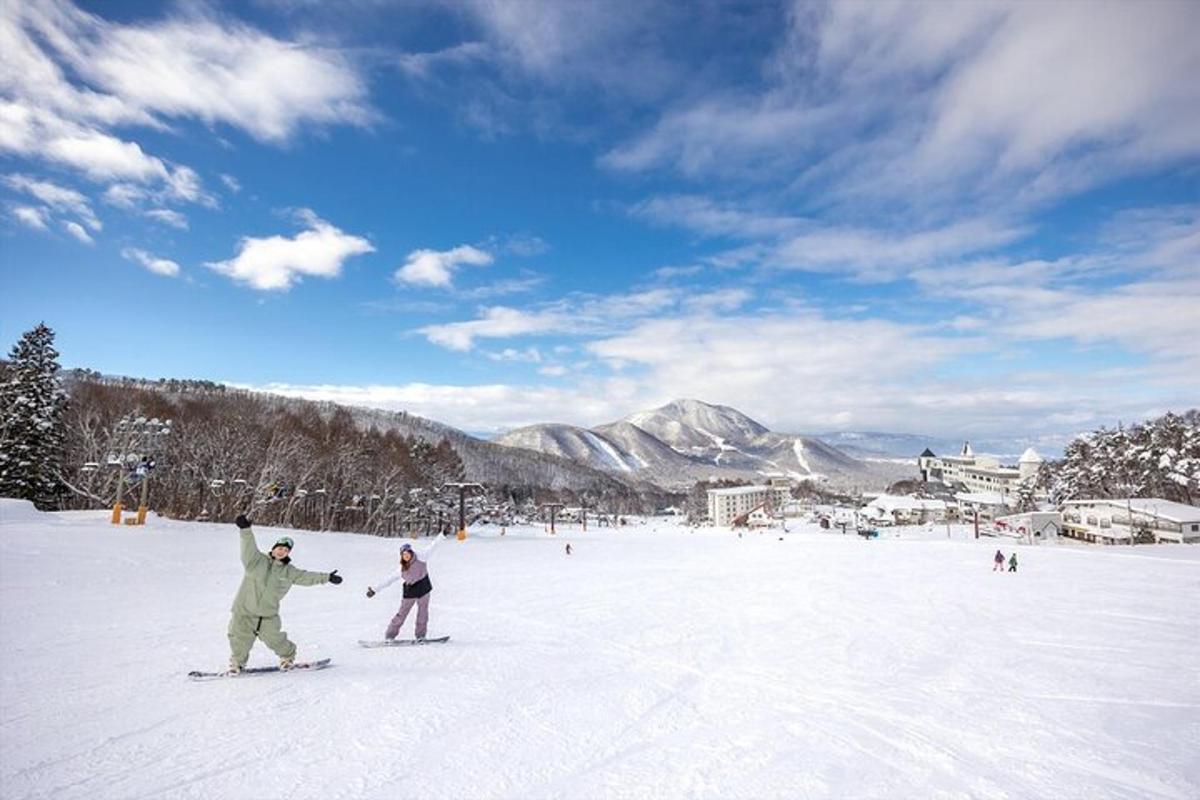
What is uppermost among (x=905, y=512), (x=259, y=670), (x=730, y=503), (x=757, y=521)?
(x=259, y=670)

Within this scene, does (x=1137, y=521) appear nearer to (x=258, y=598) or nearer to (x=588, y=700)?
(x=588, y=700)

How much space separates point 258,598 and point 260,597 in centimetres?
2

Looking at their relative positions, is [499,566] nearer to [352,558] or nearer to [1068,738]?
[352,558]

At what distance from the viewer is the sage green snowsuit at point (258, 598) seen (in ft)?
22.9

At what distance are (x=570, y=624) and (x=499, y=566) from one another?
13417mm

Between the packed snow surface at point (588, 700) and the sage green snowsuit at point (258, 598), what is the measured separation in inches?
16.4

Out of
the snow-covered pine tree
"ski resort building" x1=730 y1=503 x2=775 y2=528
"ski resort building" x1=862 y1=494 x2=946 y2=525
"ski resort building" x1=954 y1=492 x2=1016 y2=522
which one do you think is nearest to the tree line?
the snow-covered pine tree

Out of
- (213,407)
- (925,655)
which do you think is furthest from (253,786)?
(213,407)

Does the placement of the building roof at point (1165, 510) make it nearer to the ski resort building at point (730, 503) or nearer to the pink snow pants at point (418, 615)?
the pink snow pants at point (418, 615)

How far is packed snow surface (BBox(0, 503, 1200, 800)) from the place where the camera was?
4703 millimetres

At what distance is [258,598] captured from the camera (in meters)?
7.04

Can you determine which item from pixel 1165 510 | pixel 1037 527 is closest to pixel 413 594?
pixel 1165 510

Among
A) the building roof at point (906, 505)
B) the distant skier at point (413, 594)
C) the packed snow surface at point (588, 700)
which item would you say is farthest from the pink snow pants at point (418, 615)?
the building roof at point (906, 505)

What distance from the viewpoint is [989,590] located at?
2008cm
